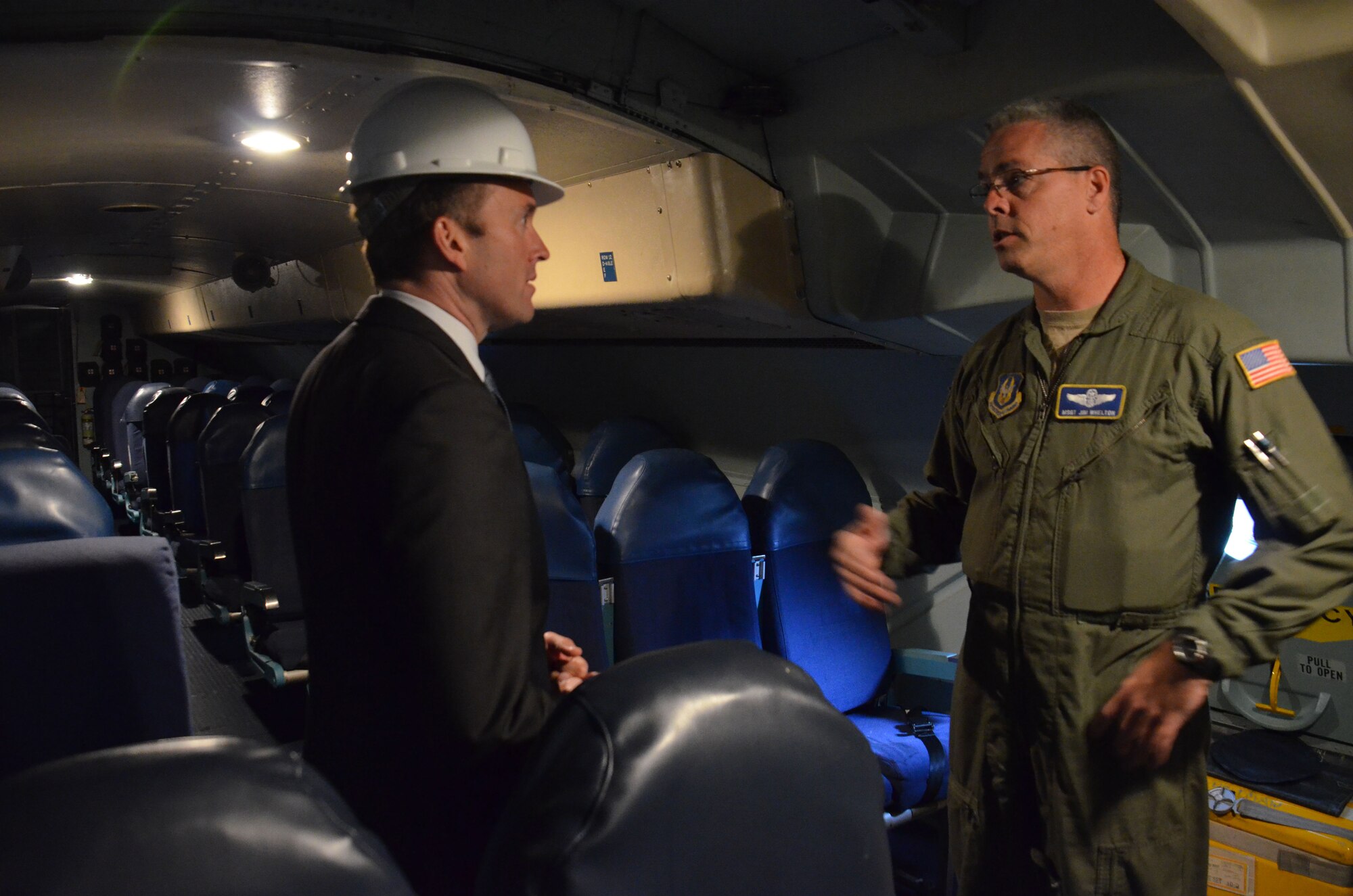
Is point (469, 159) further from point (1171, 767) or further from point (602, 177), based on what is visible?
point (602, 177)

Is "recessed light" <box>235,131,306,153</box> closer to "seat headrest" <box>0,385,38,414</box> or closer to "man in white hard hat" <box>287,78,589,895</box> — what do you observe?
"man in white hard hat" <box>287,78,589,895</box>

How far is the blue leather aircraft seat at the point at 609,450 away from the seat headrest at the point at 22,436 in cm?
200

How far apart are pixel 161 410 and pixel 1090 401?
20.0 ft

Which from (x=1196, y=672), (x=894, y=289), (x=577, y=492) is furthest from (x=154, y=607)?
(x=577, y=492)

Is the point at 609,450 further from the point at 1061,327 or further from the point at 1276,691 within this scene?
the point at 1061,327

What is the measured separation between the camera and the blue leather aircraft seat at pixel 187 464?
17.7 feet

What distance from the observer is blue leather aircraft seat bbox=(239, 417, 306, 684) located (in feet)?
11.9

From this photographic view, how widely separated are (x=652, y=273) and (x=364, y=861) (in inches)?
107

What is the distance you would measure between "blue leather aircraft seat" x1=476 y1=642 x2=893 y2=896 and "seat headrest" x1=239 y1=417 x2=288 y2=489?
3403mm

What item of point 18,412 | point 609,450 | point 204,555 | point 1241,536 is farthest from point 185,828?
point 18,412

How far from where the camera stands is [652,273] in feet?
10.3

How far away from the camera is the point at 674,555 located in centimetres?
259

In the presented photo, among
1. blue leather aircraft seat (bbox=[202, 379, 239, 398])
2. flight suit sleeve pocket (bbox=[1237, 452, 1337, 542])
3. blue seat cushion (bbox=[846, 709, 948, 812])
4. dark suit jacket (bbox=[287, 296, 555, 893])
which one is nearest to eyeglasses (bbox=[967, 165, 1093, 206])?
flight suit sleeve pocket (bbox=[1237, 452, 1337, 542])

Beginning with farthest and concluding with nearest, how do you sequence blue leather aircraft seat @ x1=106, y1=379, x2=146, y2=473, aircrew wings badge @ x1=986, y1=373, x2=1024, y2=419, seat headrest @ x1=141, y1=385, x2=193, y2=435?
blue leather aircraft seat @ x1=106, y1=379, x2=146, y2=473 → seat headrest @ x1=141, y1=385, x2=193, y2=435 → aircrew wings badge @ x1=986, y1=373, x2=1024, y2=419
